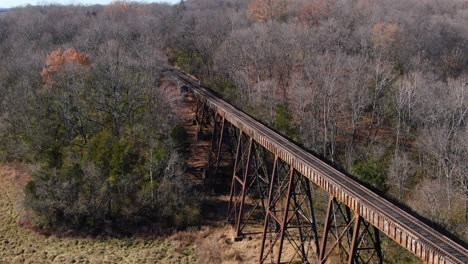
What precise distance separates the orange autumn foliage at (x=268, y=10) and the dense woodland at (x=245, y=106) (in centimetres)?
427

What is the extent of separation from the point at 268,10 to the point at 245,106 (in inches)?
1320

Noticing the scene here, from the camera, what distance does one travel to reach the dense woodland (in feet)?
96.9

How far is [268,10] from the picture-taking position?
71500 millimetres

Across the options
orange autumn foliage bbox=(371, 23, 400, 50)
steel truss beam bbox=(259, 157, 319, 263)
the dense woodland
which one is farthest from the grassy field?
orange autumn foliage bbox=(371, 23, 400, 50)

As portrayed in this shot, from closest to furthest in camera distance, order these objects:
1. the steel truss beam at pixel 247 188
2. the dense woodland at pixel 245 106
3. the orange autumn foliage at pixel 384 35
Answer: the steel truss beam at pixel 247 188
the dense woodland at pixel 245 106
the orange autumn foliage at pixel 384 35

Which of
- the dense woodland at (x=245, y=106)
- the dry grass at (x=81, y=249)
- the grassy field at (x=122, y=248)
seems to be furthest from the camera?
the dense woodland at (x=245, y=106)

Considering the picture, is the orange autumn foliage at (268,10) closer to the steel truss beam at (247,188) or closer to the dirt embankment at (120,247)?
the steel truss beam at (247,188)

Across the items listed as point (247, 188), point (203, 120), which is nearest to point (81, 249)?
point (247, 188)

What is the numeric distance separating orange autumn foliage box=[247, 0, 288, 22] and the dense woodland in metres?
4.27

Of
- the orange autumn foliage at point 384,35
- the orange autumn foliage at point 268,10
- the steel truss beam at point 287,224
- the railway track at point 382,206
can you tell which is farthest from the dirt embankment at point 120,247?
the orange autumn foliage at point 268,10

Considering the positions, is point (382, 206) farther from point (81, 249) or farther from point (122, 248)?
point (81, 249)

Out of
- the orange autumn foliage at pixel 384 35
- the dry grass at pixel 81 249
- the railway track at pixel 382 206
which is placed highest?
the orange autumn foliage at pixel 384 35

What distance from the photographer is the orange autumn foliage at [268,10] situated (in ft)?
232

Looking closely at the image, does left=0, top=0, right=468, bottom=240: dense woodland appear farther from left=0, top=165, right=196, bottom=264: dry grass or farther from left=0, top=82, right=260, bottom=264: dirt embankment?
left=0, top=165, right=196, bottom=264: dry grass
